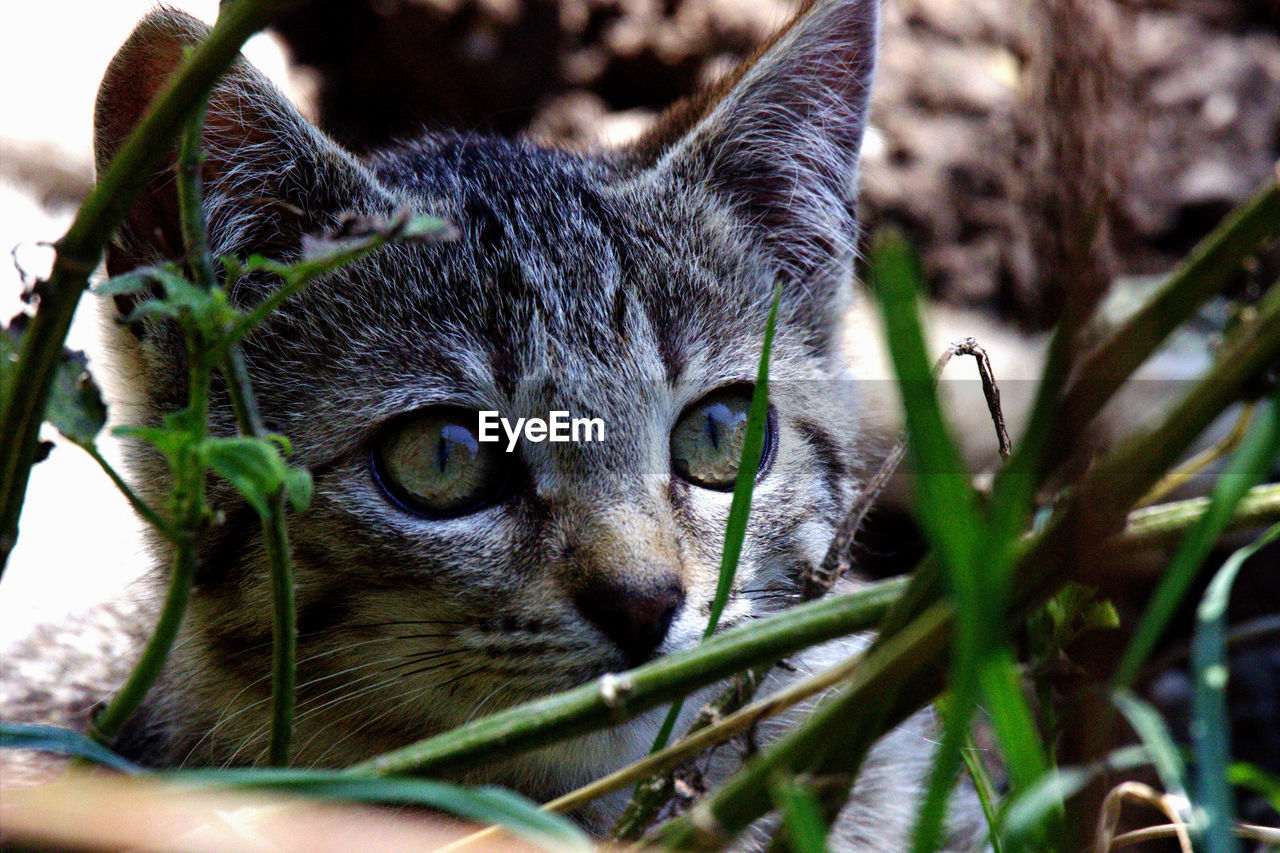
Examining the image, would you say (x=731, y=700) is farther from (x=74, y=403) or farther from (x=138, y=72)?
(x=138, y=72)

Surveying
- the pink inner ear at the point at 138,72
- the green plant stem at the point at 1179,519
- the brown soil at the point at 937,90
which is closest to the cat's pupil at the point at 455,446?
the pink inner ear at the point at 138,72

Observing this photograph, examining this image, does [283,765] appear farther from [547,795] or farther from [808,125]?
[808,125]

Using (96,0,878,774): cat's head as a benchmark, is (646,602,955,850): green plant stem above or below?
below

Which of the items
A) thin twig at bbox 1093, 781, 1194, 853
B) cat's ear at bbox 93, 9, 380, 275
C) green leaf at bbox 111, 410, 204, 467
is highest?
cat's ear at bbox 93, 9, 380, 275

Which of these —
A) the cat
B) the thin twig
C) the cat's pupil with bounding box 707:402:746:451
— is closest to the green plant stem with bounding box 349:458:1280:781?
the thin twig

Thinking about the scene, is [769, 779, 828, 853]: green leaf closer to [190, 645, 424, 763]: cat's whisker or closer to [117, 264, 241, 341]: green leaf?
[117, 264, 241, 341]: green leaf

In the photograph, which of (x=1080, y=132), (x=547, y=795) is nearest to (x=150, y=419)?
(x=547, y=795)

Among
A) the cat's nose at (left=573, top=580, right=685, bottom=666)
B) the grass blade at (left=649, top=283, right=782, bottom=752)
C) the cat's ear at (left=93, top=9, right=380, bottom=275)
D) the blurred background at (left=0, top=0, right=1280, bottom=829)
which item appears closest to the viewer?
the grass blade at (left=649, top=283, right=782, bottom=752)
